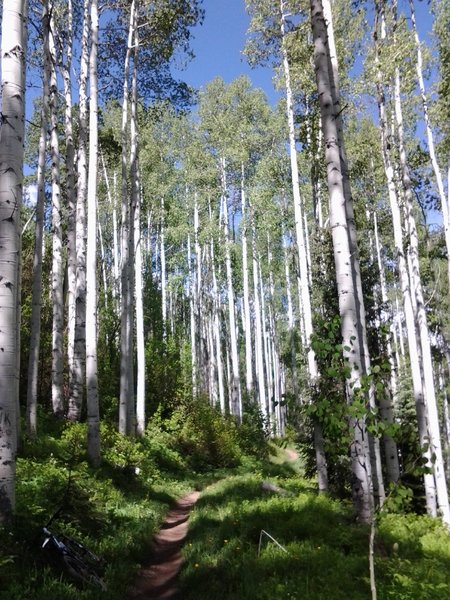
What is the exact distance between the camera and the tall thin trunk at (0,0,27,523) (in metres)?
4.35

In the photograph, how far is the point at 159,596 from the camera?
5273 millimetres

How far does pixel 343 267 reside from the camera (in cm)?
525

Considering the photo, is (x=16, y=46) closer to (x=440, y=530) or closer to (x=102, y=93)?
(x=440, y=530)

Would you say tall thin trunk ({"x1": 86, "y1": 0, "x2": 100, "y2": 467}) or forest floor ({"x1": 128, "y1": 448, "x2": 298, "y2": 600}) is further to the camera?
tall thin trunk ({"x1": 86, "y1": 0, "x2": 100, "y2": 467})

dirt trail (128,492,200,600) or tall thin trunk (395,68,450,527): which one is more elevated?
tall thin trunk (395,68,450,527)

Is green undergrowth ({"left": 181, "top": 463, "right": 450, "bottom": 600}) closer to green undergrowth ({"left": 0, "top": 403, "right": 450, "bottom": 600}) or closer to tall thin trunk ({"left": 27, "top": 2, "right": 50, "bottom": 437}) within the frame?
green undergrowth ({"left": 0, "top": 403, "right": 450, "bottom": 600})

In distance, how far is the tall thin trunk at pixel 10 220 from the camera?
171 inches

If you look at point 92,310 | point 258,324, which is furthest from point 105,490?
point 258,324

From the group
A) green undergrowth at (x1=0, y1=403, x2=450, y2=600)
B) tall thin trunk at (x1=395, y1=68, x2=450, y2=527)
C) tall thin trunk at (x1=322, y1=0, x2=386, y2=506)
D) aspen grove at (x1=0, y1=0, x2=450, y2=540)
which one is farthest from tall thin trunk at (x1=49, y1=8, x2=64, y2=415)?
tall thin trunk at (x1=395, y1=68, x2=450, y2=527)

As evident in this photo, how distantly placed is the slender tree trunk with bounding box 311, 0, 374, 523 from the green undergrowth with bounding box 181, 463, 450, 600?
0.57 m

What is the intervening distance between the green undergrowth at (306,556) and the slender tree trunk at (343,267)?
0.57 meters

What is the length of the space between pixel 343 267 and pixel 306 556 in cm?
317

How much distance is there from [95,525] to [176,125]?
24.8 m

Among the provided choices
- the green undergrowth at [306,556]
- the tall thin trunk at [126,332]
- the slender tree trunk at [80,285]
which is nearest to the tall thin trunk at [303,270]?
the green undergrowth at [306,556]
